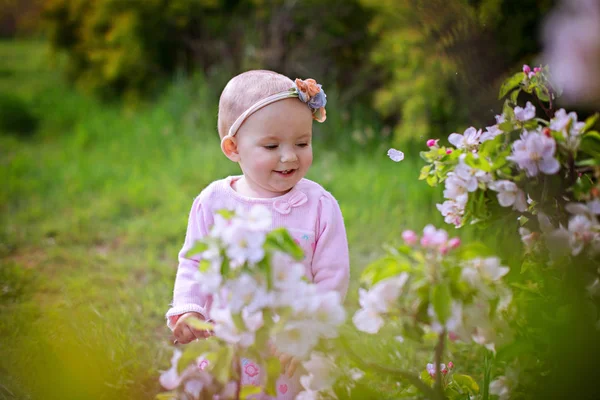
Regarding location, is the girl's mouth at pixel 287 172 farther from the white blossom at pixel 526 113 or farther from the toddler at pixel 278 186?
the white blossom at pixel 526 113

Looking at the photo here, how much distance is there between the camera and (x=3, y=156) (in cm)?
524

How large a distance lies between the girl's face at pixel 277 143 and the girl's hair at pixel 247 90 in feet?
0.13

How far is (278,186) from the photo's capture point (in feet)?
5.78

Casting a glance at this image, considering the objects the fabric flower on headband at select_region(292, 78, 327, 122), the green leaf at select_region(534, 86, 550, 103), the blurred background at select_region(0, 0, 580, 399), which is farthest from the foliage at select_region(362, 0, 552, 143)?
the fabric flower on headband at select_region(292, 78, 327, 122)

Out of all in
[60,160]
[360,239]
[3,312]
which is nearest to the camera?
[3,312]

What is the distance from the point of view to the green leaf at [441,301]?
1120 mm

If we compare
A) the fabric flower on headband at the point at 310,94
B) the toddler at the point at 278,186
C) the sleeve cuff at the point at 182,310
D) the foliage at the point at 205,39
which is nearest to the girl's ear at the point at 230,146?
the toddler at the point at 278,186

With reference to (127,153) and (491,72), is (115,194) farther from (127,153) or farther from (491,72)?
(491,72)

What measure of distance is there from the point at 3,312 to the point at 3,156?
2.93 metres

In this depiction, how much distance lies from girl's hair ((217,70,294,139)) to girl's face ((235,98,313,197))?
0.13 ft

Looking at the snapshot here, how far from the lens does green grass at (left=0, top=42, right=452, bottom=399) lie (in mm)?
2240

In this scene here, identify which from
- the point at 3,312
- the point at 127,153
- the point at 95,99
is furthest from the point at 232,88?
the point at 95,99

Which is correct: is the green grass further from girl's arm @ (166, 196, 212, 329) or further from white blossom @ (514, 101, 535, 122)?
white blossom @ (514, 101, 535, 122)

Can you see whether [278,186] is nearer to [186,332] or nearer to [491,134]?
[186,332]
